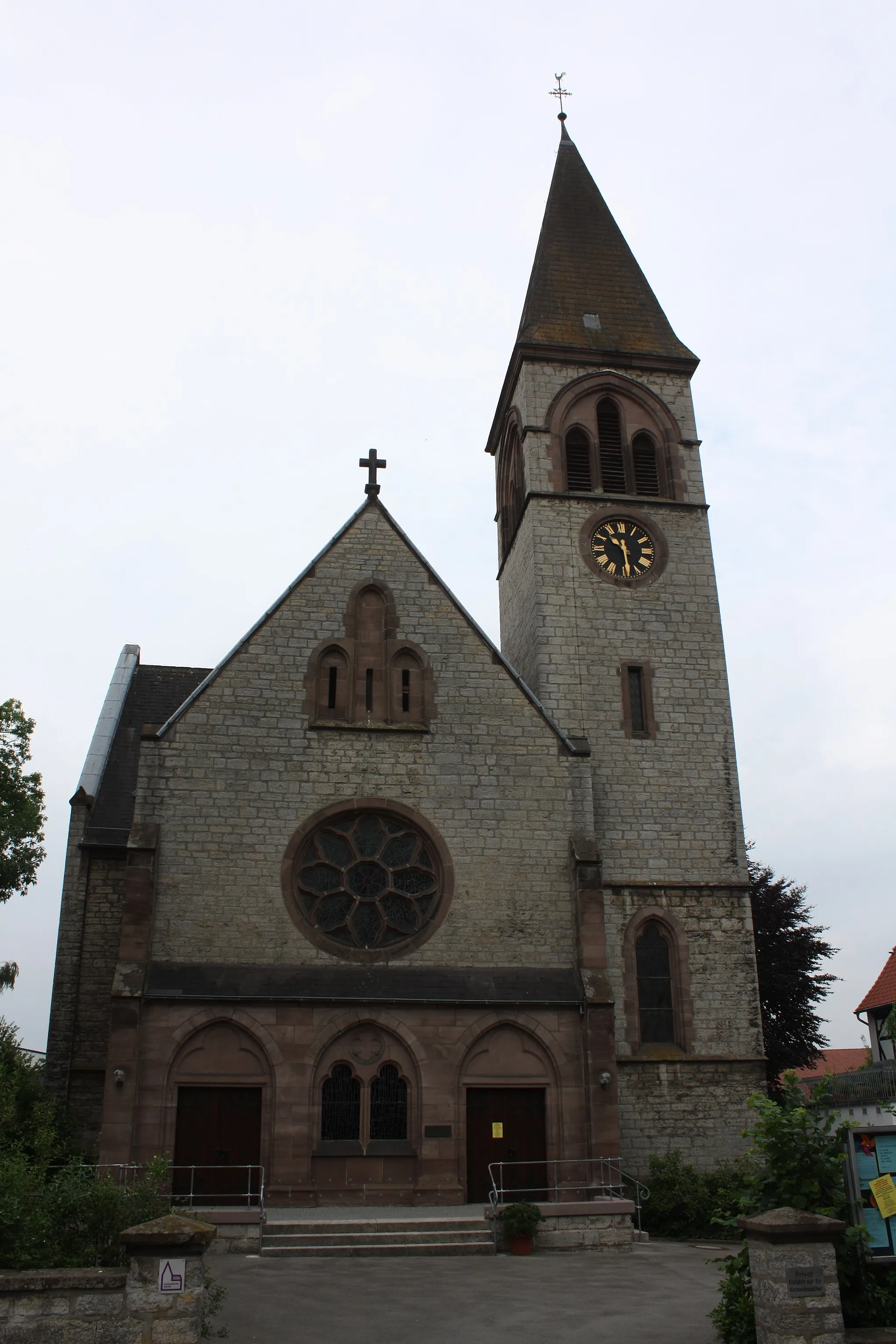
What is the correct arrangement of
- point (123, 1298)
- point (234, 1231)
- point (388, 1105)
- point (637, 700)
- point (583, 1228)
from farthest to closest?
point (637, 700)
point (388, 1105)
point (583, 1228)
point (234, 1231)
point (123, 1298)

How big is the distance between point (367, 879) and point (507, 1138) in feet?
16.3

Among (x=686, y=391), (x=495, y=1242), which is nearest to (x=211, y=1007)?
(x=495, y=1242)

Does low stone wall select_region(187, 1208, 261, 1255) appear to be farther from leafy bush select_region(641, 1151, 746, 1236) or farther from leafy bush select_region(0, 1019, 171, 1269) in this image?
leafy bush select_region(641, 1151, 746, 1236)

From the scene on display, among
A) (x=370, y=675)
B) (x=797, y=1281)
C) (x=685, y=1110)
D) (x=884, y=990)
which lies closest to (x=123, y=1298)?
(x=797, y=1281)

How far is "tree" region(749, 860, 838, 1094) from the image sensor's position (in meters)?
28.7

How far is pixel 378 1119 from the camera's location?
18.5 meters

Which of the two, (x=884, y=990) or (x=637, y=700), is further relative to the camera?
(x=884, y=990)

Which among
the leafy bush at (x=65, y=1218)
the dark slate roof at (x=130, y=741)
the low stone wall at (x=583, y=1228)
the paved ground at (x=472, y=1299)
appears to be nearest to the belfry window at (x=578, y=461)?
the dark slate roof at (x=130, y=741)

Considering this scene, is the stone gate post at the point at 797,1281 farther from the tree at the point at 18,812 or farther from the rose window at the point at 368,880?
the tree at the point at 18,812

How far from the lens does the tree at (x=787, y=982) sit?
94.2ft

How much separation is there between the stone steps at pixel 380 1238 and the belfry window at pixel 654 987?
21.1ft

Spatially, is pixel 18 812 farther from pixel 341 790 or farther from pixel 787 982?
pixel 787 982

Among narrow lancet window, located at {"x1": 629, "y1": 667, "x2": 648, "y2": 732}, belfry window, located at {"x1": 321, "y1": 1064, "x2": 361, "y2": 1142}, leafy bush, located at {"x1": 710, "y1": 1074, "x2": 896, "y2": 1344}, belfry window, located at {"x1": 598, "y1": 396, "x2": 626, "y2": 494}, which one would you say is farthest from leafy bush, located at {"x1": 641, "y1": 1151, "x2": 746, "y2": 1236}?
belfry window, located at {"x1": 598, "y1": 396, "x2": 626, "y2": 494}

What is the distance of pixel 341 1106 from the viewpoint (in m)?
18.5
